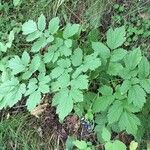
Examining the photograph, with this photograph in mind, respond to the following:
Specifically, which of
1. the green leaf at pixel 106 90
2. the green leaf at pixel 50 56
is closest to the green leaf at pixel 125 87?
the green leaf at pixel 106 90

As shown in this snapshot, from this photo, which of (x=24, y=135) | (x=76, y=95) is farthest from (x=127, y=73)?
(x=24, y=135)

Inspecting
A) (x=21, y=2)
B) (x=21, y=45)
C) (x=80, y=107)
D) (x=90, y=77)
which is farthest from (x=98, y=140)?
(x=21, y=2)

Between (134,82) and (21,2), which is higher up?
(21,2)

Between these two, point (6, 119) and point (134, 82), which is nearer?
point (134, 82)

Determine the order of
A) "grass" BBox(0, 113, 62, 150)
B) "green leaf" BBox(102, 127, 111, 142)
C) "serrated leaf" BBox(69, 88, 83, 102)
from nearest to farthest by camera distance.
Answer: "serrated leaf" BBox(69, 88, 83, 102) < "green leaf" BBox(102, 127, 111, 142) < "grass" BBox(0, 113, 62, 150)

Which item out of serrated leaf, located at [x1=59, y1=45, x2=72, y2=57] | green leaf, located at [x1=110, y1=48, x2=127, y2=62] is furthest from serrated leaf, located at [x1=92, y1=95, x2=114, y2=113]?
serrated leaf, located at [x1=59, y1=45, x2=72, y2=57]

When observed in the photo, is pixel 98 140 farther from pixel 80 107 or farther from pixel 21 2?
pixel 21 2

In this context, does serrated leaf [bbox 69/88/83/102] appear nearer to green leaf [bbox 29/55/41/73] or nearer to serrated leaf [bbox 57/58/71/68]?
serrated leaf [bbox 57/58/71/68]
